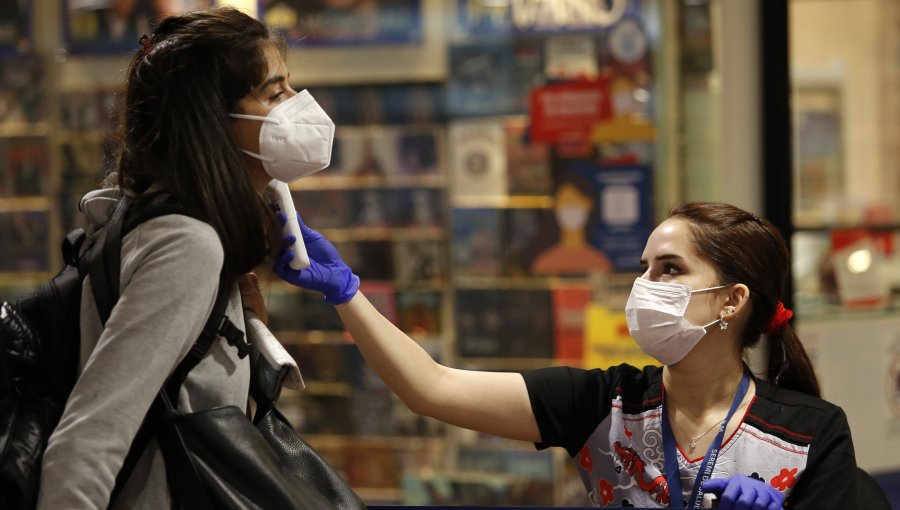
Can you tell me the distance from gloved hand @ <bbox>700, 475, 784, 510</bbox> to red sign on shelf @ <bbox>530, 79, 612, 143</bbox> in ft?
8.88

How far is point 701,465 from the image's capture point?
201cm

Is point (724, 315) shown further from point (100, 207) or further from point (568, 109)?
point (568, 109)

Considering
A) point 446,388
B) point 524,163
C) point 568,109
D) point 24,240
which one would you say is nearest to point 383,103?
point 524,163

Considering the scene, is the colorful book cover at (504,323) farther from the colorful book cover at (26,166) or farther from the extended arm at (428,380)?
the extended arm at (428,380)

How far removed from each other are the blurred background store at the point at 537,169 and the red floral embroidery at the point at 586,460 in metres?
2.25

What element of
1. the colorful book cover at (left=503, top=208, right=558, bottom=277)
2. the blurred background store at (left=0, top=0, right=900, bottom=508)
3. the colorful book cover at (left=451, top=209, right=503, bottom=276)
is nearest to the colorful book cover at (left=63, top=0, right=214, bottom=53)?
the blurred background store at (left=0, top=0, right=900, bottom=508)

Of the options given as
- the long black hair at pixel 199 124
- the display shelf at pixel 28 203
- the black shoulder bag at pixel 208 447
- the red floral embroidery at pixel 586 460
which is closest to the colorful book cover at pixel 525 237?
the display shelf at pixel 28 203

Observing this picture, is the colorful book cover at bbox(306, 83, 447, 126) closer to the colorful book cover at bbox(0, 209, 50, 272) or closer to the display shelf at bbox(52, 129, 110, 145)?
the display shelf at bbox(52, 129, 110, 145)

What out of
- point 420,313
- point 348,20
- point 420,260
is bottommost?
point 420,313

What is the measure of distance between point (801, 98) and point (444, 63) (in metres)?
1.54

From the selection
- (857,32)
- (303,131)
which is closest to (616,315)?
(857,32)

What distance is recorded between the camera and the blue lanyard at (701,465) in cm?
200

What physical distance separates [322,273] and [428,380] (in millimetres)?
351

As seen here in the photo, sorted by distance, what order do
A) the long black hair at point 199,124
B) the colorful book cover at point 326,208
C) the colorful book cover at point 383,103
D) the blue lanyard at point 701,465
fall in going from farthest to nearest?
the colorful book cover at point 326,208 < the colorful book cover at point 383,103 < the blue lanyard at point 701,465 < the long black hair at point 199,124
